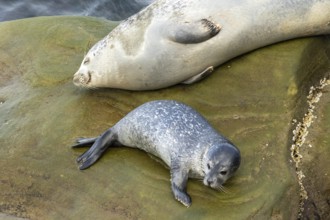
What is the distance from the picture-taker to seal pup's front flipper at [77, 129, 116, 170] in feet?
15.8

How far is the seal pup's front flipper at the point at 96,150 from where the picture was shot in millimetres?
4824

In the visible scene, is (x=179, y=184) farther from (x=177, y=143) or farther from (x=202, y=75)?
(x=202, y=75)

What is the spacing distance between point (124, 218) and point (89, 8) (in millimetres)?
5886

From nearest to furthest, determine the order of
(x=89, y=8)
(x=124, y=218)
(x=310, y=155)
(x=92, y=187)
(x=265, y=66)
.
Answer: (x=124, y=218)
(x=92, y=187)
(x=310, y=155)
(x=265, y=66)
(x=89, y=8)

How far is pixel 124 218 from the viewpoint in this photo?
4293 millimetres

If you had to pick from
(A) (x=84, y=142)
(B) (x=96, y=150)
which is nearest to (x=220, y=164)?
(B) (x=96, y=150)

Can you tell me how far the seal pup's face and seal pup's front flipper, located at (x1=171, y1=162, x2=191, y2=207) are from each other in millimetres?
187

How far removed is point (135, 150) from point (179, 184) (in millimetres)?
688

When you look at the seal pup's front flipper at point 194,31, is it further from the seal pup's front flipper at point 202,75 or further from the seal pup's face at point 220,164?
the seal pup's face at point 220,164

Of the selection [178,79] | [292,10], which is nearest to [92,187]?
[178,79]

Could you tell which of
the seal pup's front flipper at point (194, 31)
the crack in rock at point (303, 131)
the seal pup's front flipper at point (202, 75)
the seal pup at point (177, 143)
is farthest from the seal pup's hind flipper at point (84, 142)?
the crack in rock at point (303, 131)

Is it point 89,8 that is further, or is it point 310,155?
point 89,8

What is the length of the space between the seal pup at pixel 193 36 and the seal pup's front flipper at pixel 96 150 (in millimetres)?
863

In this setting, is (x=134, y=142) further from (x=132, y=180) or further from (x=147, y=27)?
(x=147, y=27)
